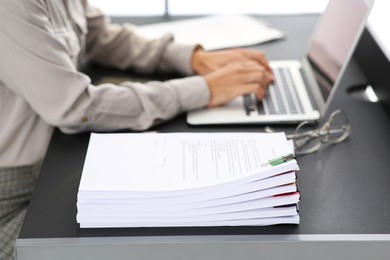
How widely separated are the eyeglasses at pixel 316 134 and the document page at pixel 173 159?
0.14 m

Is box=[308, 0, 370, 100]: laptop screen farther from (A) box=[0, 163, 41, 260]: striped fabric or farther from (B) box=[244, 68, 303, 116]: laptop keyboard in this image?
(A) box=[0, 163, 41, 260]: striped fabric

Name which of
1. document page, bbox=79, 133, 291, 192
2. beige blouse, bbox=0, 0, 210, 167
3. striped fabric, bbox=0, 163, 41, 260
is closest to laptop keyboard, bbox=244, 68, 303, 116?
beige blouse, bbox=0, 0, 210, 167

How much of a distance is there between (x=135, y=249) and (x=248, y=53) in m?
0.72

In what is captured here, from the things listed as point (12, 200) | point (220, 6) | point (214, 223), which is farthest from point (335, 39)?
point (220, 6)

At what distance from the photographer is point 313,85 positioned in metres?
1.58

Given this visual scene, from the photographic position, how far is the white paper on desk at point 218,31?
188 cm

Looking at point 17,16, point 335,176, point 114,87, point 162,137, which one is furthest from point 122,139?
point 335,176

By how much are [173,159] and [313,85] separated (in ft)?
1.79

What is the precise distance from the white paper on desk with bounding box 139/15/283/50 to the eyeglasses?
50 cm

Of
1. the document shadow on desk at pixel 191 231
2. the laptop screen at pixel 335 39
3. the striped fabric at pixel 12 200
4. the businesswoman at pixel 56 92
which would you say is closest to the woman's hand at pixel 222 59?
A: the businesswoman at pixel 56 92

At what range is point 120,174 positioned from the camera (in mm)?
1132

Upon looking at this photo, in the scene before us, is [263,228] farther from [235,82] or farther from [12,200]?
[12,200]

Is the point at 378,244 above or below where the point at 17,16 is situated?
below

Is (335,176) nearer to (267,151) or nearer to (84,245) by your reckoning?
(267,151)
